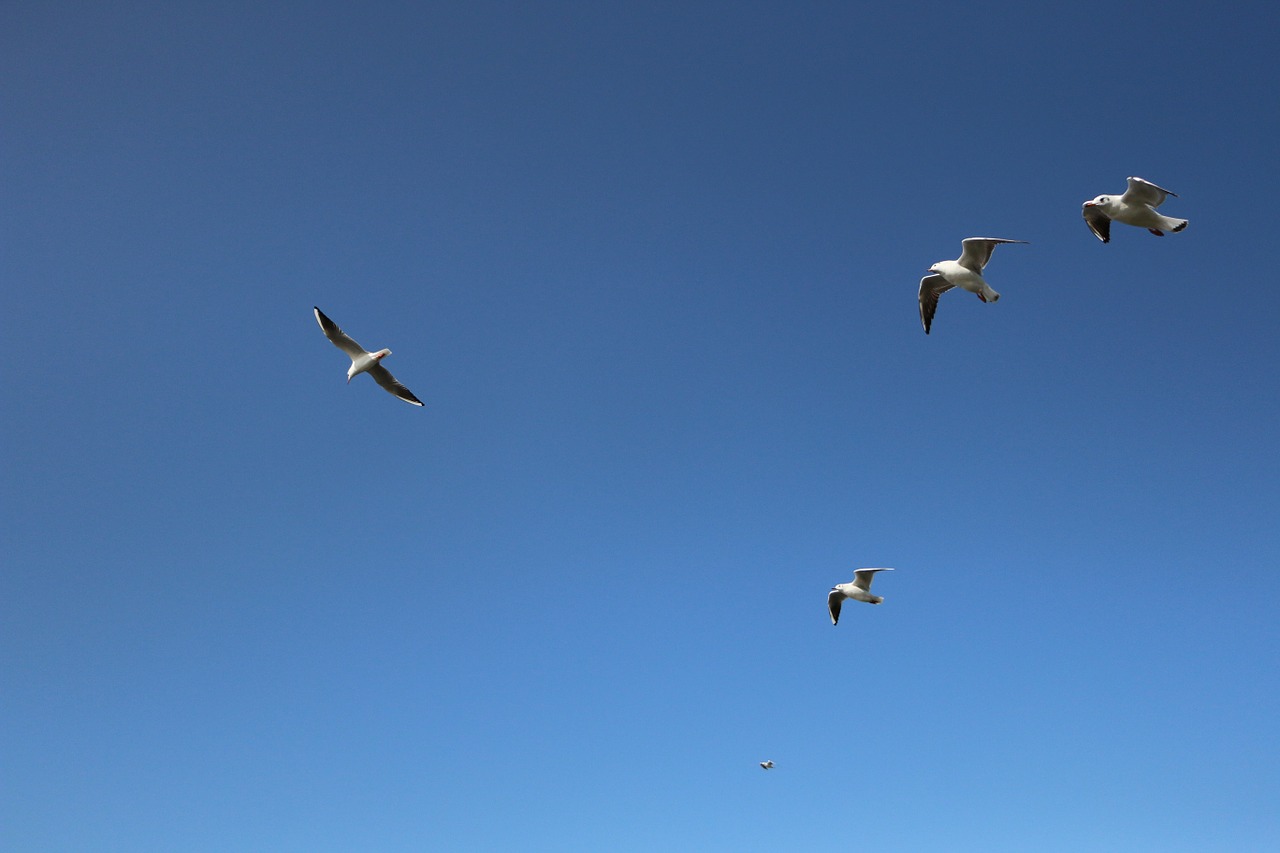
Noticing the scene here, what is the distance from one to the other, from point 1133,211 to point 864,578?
37.2ft

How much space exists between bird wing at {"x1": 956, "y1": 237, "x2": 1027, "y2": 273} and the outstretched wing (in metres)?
1.61

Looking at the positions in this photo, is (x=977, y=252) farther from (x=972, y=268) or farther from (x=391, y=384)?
(x=391, y=384)

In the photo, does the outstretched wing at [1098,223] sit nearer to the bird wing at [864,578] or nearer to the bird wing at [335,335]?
the bird wing at [864,578]

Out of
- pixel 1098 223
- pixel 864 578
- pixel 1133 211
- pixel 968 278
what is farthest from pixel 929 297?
pixel 864 578

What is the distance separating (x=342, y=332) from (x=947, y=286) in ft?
41.4

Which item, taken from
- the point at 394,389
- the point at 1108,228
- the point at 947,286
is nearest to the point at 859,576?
the point at 947,286

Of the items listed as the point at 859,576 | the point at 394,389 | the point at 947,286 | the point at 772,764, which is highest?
the point at 947,286

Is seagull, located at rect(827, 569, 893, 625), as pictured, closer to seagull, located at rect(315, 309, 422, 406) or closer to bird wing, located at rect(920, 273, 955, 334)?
bird wing, located at rect(920, 273, 955, 334)

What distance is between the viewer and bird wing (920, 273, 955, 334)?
20.3m

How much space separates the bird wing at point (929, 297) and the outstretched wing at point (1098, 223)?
11.6 ft

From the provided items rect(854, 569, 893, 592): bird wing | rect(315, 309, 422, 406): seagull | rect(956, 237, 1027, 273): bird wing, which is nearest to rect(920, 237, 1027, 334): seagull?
rect(956, 237, 1027, 273): bird wing

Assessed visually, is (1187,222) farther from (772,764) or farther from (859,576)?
(772,764)

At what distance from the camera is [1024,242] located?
16.0 meters

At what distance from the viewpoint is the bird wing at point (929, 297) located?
2026cm
